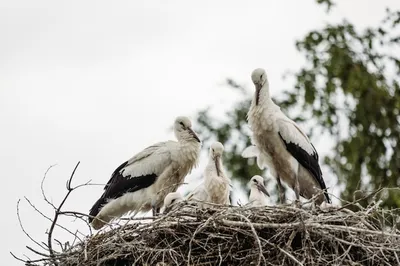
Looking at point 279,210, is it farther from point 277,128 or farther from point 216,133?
point 216,133

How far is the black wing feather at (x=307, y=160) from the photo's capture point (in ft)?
→ 40.5

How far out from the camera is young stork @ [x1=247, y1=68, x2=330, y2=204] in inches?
484

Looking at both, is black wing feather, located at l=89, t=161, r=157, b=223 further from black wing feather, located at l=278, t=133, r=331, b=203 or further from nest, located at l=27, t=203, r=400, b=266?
nest, located at l=27, t=203, r=400, b=266

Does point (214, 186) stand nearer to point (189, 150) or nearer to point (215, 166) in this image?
point (215, 166)

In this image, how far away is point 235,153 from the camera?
19281 millimetres

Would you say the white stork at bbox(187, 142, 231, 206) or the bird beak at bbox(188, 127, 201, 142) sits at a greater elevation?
the bird beak at bbox(188, 127, 201, 142)

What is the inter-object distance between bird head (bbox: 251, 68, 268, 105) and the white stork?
0.68 meters

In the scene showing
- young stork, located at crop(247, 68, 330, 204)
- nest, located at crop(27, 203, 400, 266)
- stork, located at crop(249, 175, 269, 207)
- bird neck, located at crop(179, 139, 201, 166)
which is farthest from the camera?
bird neck, located at crop(179, 139, 201, 166)

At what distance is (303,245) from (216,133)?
10.3 m

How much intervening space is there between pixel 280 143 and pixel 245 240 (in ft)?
8.26

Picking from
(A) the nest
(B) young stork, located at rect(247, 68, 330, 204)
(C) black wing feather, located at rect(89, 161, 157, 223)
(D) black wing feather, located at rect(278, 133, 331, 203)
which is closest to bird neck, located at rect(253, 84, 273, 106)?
(B) young stork, located at rect(247, 68, 330, 204)

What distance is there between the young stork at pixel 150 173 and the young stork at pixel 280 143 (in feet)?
3.07

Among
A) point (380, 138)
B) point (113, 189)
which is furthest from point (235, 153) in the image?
point (113, 189)

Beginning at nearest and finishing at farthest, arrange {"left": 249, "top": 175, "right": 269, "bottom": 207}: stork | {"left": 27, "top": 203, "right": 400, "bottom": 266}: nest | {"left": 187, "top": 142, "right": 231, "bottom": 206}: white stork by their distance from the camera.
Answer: {"left": 27, "top": 203, "right": 400, "bottom": 266}: nest
{"left": 187, "top": 142, "right": 231, "bottom": 206}: white stork
{"left": 249, "top": 175, "right": 269, "bottom": 207}: stork
